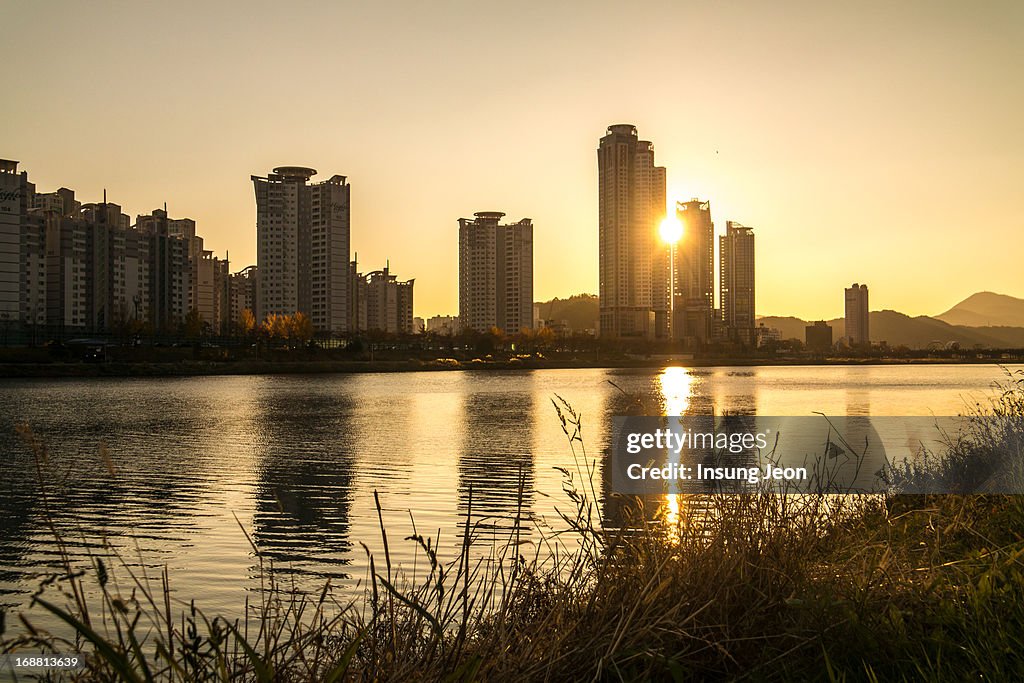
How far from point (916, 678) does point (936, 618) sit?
56 cm

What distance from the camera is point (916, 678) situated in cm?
372

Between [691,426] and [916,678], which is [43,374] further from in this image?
[916,678]

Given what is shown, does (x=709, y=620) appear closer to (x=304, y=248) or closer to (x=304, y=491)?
(x=304, y=491)

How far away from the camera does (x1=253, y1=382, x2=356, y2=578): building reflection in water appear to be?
35.4 feet

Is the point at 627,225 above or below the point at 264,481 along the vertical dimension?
above

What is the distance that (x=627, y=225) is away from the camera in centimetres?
18725

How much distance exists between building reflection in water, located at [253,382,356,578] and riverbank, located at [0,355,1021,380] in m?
52.2

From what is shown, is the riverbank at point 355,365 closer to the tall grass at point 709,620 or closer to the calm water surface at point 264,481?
the calm water surface at point 264,481

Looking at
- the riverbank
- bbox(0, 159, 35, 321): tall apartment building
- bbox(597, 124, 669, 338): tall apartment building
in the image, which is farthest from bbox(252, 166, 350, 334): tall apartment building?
bbox(597, 124, 669, 338): tall apartment building

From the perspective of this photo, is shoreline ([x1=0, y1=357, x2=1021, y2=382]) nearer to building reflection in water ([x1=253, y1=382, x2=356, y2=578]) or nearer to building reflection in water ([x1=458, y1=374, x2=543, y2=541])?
building reflection in water ([x1=458, y1=374, x2=543, y2=541])

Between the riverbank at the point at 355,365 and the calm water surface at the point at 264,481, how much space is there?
40308mm
